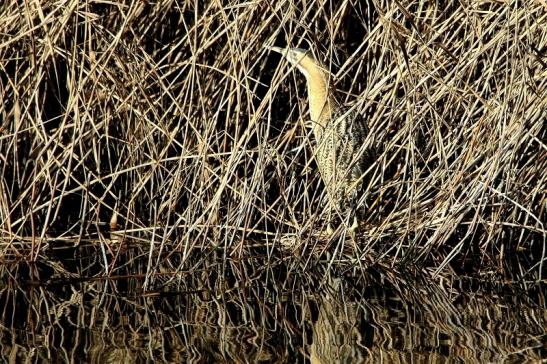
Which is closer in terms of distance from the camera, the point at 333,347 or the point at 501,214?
the point at 333,347

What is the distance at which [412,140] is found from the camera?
4320 millimetres

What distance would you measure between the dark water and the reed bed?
0.11 meters

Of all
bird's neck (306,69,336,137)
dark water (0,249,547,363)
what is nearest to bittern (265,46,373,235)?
bird's neck (306,69,336,137)

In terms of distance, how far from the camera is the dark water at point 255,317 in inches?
141

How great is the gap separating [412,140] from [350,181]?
0.71 metres

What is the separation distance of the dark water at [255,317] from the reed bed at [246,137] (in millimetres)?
113

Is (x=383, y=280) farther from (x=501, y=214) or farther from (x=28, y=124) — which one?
(x=28, y=124)

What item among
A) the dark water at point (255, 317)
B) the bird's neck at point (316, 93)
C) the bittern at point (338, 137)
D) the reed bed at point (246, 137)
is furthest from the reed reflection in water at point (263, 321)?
the bird's neck at point (316, 93)

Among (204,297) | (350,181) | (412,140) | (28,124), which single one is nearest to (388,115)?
(412,140)

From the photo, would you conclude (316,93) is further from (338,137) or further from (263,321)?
(263,321)

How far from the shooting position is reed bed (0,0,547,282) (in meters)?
4.34

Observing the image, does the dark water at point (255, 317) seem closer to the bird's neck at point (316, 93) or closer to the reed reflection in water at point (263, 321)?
the reed reflection in water at point (263, 321)

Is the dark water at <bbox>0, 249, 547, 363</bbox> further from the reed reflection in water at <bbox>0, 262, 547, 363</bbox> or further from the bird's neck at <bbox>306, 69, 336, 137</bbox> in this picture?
the bird's neck at <bbox>306, 69, 336, 137</bbox>

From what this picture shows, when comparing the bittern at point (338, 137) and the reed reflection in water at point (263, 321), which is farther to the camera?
the bittern at point (338, 137)
